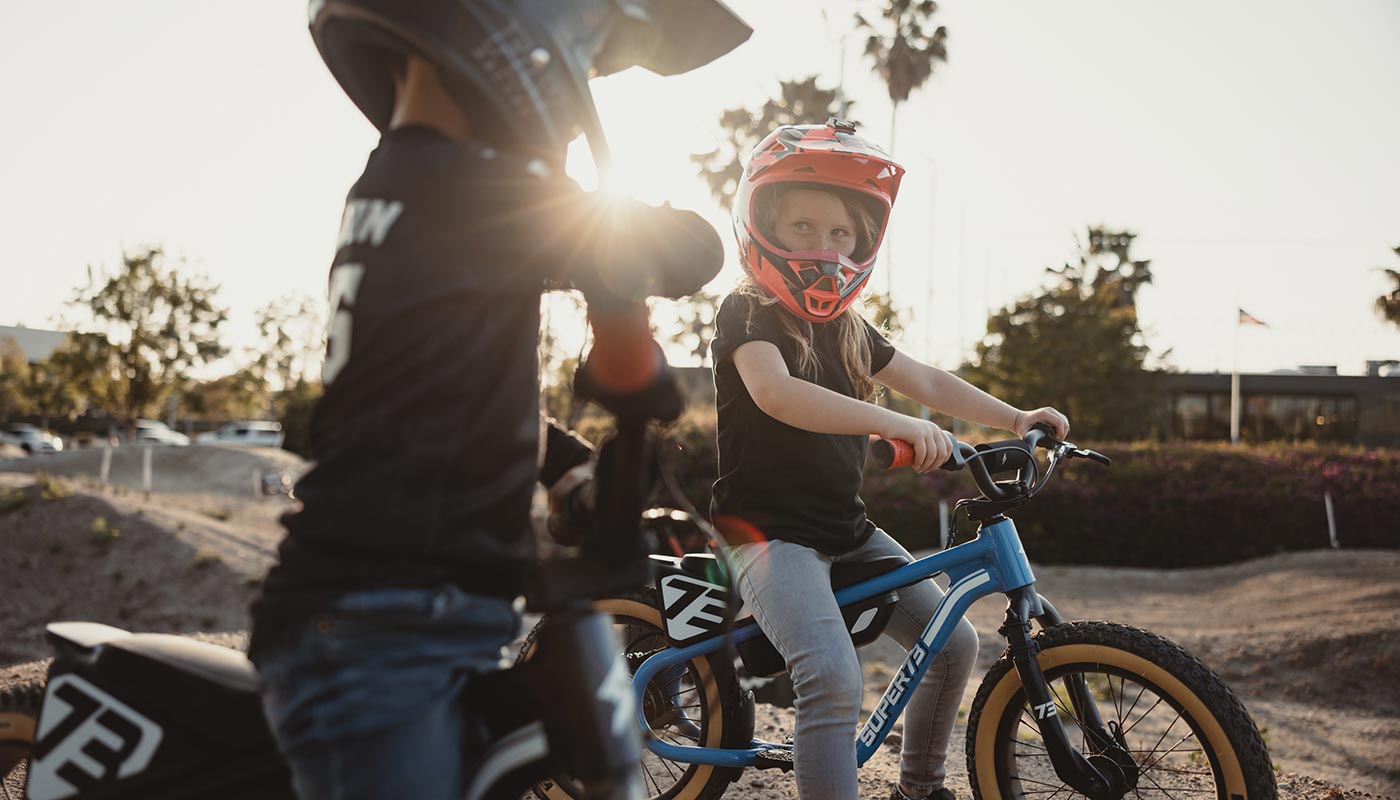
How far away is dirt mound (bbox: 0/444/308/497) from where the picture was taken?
24513 mm

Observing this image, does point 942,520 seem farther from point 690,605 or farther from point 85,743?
point 85,743

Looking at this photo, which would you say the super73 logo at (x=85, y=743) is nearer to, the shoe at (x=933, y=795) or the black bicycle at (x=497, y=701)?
the black bicycle at (x=497, y=701)

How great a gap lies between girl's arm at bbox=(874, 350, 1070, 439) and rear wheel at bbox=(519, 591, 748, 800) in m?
1.23

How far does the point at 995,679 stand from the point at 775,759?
815mm

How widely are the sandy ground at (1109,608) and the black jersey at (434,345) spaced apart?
117 inches

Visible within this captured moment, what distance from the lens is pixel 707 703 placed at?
11.0 ft

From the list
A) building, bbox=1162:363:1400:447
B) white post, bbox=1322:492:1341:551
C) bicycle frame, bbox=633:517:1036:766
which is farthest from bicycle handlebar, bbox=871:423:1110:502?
building, bbox=1162:363:1400:447

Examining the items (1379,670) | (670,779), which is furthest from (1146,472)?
(670,779)

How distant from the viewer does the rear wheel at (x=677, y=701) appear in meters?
3.30

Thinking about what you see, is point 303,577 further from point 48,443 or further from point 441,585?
point 48,443

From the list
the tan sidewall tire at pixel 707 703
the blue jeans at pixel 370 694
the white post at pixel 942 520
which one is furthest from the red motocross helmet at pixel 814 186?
the white post at pixel 942 520

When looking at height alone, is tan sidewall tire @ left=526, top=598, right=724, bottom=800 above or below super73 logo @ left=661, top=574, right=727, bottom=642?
below

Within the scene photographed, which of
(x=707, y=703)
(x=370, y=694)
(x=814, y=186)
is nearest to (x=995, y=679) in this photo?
(x=707, y=703)

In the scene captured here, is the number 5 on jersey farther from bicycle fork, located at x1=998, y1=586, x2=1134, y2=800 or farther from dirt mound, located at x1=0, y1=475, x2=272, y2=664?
dirt mound, located at x1=0, y1=475, x2=272, y2=664
